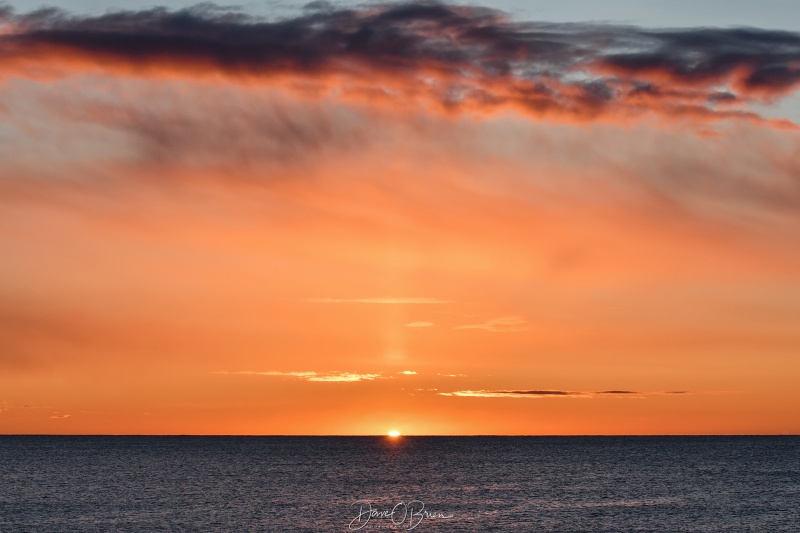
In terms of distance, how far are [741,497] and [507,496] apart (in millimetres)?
31626

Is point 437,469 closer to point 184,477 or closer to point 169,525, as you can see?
point 184,477

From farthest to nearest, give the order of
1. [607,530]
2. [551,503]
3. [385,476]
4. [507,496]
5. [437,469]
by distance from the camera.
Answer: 1. [437,469]
2. [385,476]
3. [507,496]
4. [551,503]
5. [607,530]

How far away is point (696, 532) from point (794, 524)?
41.8 ft

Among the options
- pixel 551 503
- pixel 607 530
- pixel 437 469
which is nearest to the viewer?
pixel 607 530

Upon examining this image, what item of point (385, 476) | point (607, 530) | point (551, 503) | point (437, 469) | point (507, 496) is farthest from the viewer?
point (437, 469)

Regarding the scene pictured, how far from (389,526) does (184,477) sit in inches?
3436

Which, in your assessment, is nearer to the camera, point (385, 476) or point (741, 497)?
point (741, 497)

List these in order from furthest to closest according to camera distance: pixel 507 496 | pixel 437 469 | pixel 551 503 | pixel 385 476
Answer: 1. pixel 437 469
2. pixel 385 476
3. pixel 507 496
4. pixel 551 503

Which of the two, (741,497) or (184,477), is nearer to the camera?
(741,497)

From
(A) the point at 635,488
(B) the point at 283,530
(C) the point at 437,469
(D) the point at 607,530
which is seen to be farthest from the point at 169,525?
(C) the point at 437,469

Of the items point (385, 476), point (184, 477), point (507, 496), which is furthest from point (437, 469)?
point (507, 496)

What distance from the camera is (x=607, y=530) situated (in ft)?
286

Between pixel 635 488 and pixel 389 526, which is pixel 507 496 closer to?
pixel 635 488

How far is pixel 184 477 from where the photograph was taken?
16775 cm
